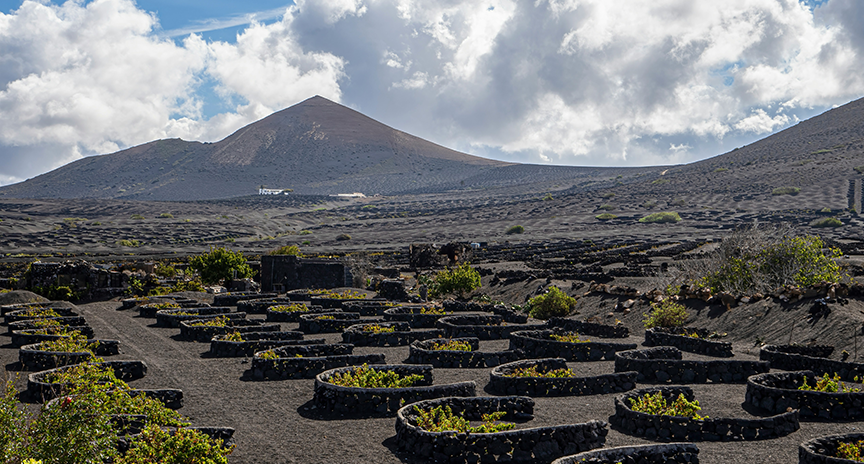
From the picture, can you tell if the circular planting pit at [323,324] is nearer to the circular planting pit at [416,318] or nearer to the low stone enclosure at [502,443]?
the circular planting pit at [416,318]

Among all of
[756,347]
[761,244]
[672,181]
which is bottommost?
[756,347]

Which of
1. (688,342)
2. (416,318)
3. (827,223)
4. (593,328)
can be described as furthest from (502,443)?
(827,223)

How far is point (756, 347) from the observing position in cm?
2183

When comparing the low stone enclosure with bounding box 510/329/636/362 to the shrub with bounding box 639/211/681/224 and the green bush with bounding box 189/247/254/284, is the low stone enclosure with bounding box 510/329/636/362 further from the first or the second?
the shrub with bounding box 639/211/681/224

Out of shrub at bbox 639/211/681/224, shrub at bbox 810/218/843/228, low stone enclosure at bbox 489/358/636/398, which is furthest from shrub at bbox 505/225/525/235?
low stone enclosure at bbox 489/358/636/398

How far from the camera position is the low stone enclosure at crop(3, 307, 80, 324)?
84.4 feet

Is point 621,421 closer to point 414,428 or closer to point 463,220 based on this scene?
point 414,428

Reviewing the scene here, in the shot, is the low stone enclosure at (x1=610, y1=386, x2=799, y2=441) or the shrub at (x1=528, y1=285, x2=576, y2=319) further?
the shrub at (x1=528, y1=285, x2=576, y2=319)

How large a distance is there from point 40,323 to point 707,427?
2192 cm

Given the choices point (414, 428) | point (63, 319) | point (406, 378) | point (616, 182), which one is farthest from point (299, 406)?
point (616, 182)

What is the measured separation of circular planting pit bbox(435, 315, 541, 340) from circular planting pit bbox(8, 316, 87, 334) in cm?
1367

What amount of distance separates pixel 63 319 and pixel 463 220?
10445 centimetres

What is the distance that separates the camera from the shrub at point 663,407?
1231cm

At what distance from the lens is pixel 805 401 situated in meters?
13.6
